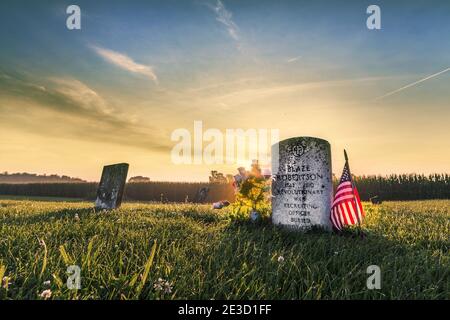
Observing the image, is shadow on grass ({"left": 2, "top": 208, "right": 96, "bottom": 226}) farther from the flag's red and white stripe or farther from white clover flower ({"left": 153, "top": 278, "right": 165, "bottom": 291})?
the flag's red and white stripe

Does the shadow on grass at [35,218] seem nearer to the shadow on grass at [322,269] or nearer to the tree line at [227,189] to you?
the shadow on grass at [322,269]

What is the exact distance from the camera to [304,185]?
6.52 m

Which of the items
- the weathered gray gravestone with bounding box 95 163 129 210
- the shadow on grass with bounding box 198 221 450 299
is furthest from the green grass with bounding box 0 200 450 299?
the weathered gray gravestone with bounding box 95 163 129 210

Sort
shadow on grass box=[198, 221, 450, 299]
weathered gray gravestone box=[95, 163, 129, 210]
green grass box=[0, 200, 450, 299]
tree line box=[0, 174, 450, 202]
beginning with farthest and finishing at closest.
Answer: tree line box=[0, 174, 450, 202] → weathered gray gravestone box=[95, 163, 129, 210] → shadow on grass box=[198, 221, 450, 299] → green grass box=[0, 200, 450, 299]

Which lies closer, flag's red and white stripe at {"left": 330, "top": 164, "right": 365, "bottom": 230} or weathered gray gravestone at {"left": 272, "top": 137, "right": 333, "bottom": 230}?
flag's red and white stripe at {"left": 330, "top": 164, "right": 365, "bottom": 230}

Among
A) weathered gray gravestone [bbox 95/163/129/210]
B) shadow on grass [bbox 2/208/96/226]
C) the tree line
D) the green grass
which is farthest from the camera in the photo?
the tree line

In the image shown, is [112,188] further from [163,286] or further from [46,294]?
[46,294]

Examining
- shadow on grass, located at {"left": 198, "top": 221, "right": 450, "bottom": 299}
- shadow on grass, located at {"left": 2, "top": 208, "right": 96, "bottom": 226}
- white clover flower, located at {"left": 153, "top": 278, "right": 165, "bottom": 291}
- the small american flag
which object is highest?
the small american flag

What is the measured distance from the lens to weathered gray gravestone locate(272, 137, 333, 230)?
6.44m

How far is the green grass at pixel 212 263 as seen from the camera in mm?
3164

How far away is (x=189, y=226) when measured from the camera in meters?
5.94

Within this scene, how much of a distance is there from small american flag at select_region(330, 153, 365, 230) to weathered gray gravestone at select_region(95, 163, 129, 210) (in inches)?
238
